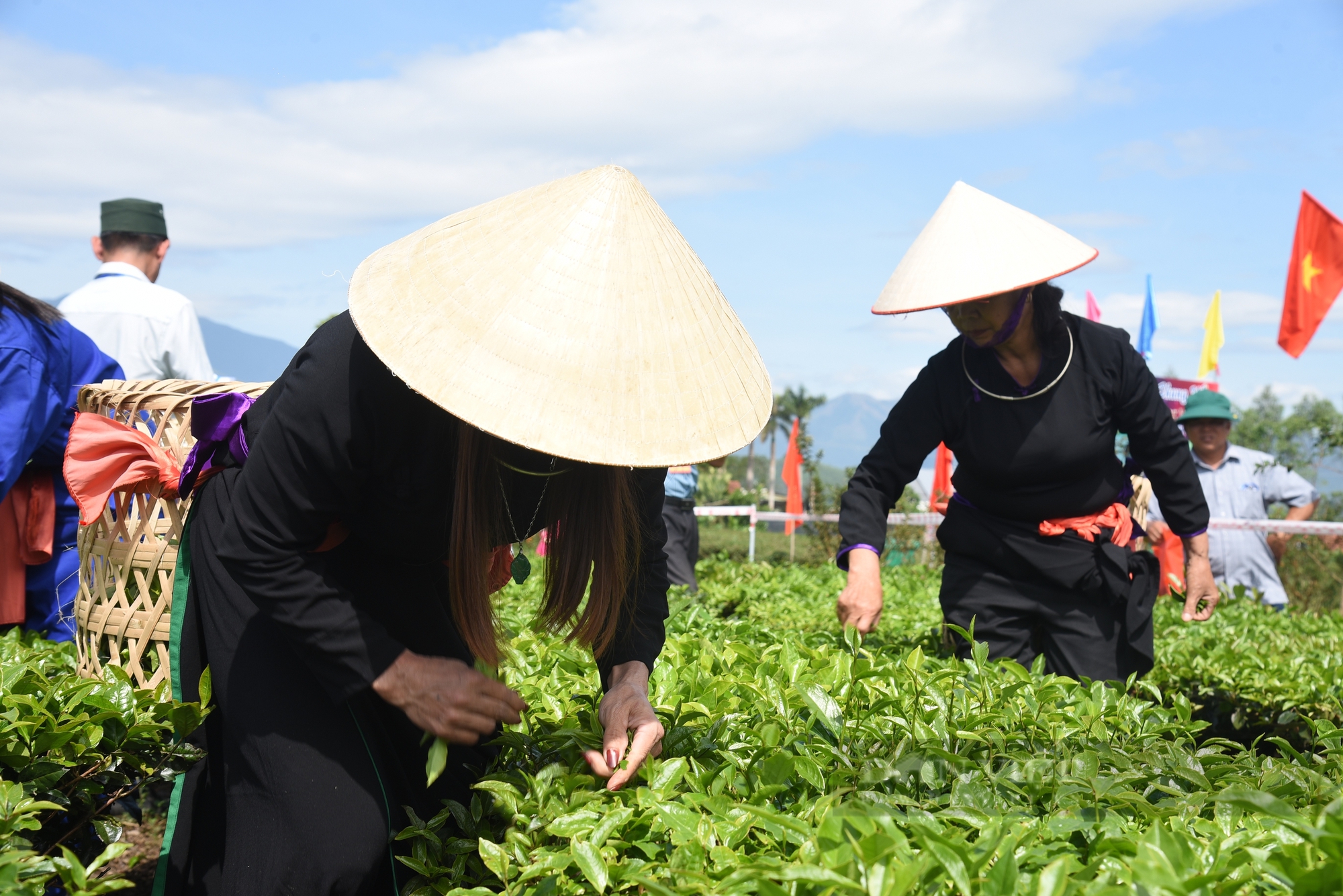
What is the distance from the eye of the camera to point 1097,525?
3.63 metres

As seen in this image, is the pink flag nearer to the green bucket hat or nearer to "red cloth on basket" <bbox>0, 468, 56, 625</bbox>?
the green bucket hat

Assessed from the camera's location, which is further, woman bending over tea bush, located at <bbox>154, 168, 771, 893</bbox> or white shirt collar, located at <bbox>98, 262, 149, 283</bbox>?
white shirt collar, located at <bbox>98, 262, 149, 283</bbox>

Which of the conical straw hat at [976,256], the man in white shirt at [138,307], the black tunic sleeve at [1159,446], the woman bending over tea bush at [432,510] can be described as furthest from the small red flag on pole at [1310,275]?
the woman bending over tea bush at [432,510]

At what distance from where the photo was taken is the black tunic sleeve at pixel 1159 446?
359cm

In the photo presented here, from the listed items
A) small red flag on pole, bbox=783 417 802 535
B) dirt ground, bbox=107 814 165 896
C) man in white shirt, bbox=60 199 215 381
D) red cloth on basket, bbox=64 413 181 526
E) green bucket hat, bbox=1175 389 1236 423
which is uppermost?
man in white shirt, bbox=60 199 215 381

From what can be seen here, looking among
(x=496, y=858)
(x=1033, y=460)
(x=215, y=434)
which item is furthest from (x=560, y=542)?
(x=1033, y=460)

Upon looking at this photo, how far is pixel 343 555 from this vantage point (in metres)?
2.16

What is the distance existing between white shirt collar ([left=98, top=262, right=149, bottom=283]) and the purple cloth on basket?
140 inches

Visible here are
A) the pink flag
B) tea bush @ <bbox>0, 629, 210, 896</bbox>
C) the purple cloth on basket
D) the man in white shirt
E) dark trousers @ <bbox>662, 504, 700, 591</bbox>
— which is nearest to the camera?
tea bush @ <bbox>0, 629, 210, 896</bbox>

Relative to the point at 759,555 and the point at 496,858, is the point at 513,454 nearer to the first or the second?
the point at 496,858

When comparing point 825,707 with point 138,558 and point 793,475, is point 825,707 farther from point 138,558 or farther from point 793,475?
point 793,475

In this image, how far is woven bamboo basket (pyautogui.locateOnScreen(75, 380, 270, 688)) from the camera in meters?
2.70

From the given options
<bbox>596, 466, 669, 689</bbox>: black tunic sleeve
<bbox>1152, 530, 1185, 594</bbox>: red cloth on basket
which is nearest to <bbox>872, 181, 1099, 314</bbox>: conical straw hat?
<bbox>596, 466, 669, 689</bbox>: black tunic sleeve

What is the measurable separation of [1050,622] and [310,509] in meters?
2.68
